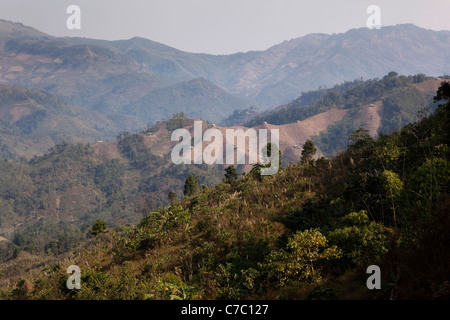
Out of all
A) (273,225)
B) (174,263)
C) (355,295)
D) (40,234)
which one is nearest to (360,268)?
(355,295)

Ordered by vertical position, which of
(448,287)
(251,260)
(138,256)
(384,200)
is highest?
(384,200)

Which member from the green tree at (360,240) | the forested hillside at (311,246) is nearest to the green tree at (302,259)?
the forested hillside at (311,246)

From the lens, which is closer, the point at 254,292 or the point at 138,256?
the point at 254,292

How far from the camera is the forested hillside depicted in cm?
491

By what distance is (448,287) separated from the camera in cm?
389

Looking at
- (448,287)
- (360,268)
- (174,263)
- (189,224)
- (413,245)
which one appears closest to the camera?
(448,287)

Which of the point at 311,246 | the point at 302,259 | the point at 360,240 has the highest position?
the point at 360,240

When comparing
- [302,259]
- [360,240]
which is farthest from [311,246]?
[360,240]

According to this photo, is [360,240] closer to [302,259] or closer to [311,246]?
[311,246]

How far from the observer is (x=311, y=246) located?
636cm

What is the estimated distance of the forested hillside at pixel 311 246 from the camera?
4910 mm

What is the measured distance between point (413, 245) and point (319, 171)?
363 inches

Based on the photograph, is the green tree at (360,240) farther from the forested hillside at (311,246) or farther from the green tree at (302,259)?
the green tree at (302,259)

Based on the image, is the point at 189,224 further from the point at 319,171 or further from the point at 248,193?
the point at 319,171
